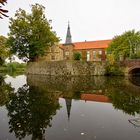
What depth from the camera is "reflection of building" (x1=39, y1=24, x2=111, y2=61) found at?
59.0m

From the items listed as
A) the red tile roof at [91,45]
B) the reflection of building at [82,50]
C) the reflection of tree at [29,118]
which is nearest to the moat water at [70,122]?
the reflection of tree at [29,118]

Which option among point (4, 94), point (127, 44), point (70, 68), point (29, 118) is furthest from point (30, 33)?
point (29, 118)

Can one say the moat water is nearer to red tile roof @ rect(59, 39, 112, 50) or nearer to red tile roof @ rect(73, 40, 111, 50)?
red tile roof @ rect(59, 39, 112, 50)

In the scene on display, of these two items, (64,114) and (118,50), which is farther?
(118,50)

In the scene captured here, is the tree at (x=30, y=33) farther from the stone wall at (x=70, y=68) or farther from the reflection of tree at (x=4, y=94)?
the reflection of tree at (x=4, y=94)

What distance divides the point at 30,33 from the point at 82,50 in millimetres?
27474

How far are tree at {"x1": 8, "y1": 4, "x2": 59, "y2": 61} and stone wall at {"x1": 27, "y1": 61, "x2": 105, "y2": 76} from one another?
3.10m

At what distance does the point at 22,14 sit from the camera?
133ft

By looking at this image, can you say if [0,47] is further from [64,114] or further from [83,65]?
[64,114]

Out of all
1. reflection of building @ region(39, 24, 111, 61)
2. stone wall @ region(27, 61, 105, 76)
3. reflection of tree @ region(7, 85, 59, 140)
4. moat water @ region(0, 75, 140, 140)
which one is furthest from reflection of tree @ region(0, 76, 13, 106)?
reflection of building @ region(39, 24, 111, 61)

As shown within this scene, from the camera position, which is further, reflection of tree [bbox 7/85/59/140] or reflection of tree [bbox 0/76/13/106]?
reflection of tree [bbox 0/76/13/106]

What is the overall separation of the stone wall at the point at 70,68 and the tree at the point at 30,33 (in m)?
3.10

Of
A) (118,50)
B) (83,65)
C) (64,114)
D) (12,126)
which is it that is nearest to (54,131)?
(12,126)

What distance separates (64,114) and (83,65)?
30386 mm
